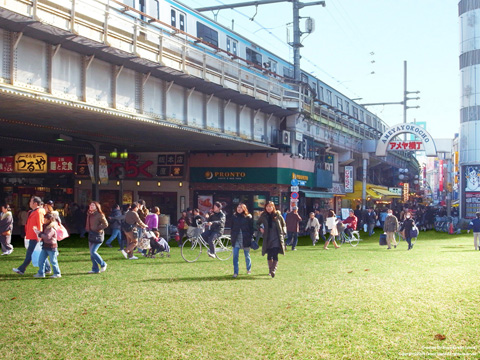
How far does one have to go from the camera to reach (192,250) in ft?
56.9

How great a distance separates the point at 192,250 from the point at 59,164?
2062cm

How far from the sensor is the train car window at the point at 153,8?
20828 millimetres

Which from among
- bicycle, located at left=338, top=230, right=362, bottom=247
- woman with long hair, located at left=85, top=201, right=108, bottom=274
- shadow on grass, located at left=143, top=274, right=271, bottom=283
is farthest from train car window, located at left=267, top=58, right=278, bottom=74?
woman with long hair, located at left=85, top=201, right=108, bottom=274

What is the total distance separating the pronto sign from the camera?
4194 cm

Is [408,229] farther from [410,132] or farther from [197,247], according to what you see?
[410,132]

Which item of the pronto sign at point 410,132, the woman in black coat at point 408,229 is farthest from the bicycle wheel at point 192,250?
the pronto sign at point 410,132

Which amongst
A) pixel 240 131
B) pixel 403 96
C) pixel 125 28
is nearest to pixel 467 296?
pixel 125 28

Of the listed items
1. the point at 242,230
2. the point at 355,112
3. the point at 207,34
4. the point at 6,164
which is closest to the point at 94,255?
the point at 242,230

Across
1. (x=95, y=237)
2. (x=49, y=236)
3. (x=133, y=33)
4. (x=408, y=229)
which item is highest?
(x=133, y=33)

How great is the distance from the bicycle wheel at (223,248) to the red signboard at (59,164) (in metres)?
19.2

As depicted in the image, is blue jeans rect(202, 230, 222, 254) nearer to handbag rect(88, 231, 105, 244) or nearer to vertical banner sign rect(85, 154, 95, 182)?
handbag rect(88, 231, 105, 244)

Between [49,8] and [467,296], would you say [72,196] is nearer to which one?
[49,8]

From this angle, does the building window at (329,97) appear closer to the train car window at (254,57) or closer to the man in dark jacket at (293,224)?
the train car window at (254,57)

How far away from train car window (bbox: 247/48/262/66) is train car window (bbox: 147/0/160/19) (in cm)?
965
